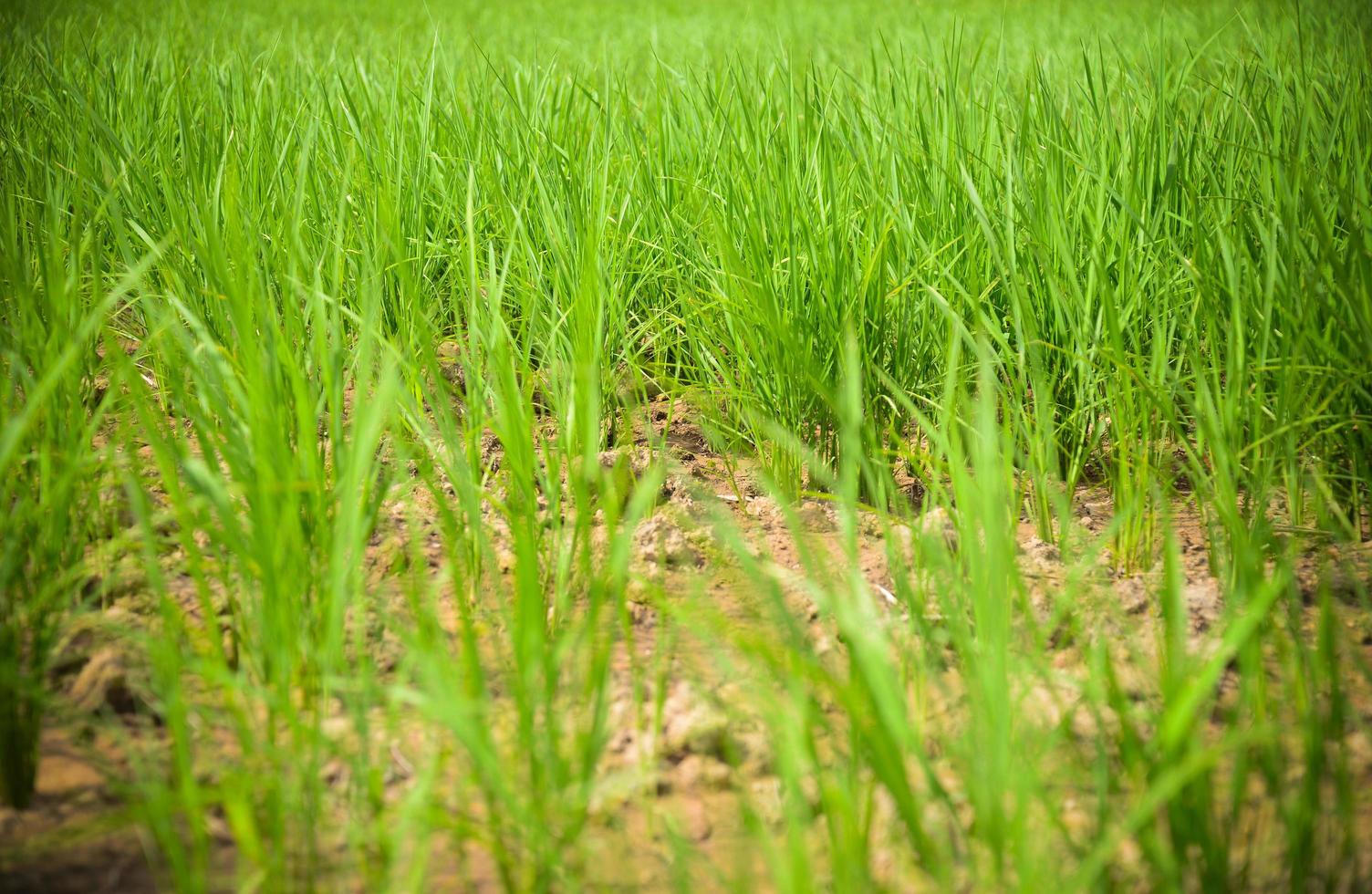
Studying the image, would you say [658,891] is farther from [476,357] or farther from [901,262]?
[901,262]

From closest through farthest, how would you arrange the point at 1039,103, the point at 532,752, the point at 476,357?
the point at 532,752 → the point at 476,357 → the point at 1039,103

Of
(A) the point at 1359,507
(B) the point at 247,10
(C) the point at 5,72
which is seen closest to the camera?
(A) the point at 1359,507

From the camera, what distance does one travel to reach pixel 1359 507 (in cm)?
147

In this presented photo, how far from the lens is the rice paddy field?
837mm

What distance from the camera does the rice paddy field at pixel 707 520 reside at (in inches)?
32.9

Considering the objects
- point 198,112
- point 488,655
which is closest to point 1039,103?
point 488,655

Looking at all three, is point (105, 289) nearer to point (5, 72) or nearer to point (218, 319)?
point (218, 319)

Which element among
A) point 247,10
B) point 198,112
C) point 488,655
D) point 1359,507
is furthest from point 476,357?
point 247,10

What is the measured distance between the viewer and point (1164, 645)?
3.73ft

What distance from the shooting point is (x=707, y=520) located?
1.56 m

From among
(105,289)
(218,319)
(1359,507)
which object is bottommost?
(1359,507)

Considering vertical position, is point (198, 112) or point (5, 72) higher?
point (5, 72)

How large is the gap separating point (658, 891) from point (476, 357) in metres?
0.73

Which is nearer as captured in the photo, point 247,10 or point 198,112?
point 198,112
